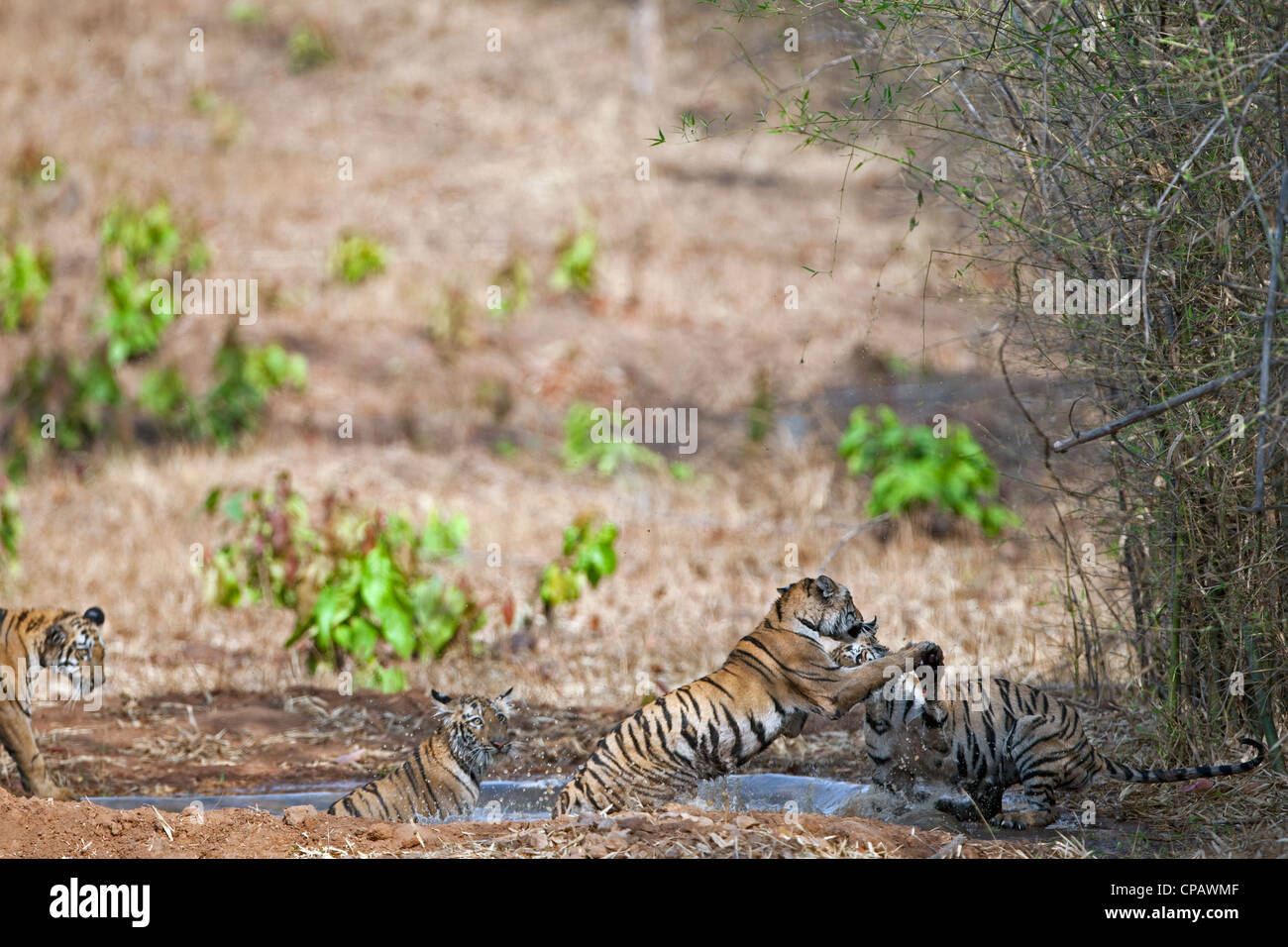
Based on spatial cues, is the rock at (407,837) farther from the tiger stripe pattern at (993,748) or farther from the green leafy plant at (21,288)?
the green leafy plant at (21,288)

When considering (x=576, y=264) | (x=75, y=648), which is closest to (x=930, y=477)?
(x=75, y=648)

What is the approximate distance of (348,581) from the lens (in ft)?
26.6

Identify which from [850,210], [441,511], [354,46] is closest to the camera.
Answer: [441,511]

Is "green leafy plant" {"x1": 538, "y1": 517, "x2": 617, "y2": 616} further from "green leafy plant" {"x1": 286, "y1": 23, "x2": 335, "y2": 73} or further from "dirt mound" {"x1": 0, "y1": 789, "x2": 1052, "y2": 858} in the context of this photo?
"green leafy plant" {"x1": 286, "y1": 23, "x2": 335, "y2": 73}

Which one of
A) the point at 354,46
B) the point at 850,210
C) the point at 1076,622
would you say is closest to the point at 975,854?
the point at 1076,622

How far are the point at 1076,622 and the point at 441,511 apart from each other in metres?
6.76

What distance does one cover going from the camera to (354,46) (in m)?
28.8

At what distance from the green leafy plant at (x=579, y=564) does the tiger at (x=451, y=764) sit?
264 centimetres

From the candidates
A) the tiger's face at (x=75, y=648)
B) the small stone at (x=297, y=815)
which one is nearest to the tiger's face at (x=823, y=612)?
the small stone at (x=297, y=815)

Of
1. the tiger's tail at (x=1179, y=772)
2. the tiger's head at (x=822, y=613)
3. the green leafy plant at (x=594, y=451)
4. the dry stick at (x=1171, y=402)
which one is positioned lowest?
the tiger's tail at (x=1179, y=772)

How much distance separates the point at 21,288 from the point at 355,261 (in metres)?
4.20

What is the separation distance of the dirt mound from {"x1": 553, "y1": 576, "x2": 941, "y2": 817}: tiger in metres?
0.49

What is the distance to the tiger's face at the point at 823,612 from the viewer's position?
5.61 m
